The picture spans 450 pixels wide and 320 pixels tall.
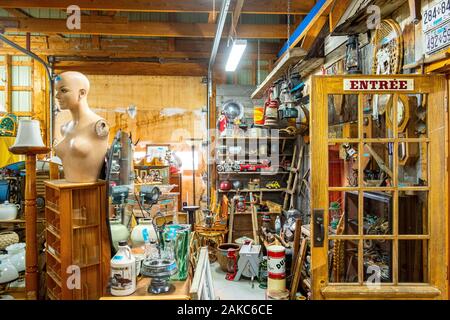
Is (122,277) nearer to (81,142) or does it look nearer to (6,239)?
(81,142)

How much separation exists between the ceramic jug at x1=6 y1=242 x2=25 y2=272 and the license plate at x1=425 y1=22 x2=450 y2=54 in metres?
3.86

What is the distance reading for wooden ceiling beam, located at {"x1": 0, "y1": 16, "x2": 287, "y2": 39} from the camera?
17.1 ft

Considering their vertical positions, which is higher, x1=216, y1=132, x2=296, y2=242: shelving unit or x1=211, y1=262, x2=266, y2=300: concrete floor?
x1=216, y1=132, x2=296, y2=242: shelving unit

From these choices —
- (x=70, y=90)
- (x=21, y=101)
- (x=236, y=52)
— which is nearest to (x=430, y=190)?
(x=70, y=90)

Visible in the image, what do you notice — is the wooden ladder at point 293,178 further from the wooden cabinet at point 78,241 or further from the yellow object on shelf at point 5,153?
the yellow object on shelf at point 5,153

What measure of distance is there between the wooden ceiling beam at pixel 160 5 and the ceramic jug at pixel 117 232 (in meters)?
3.07

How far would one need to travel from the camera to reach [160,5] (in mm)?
4426

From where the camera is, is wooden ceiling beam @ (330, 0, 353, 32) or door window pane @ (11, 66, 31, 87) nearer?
wooden ceiling beam @ (330, 0, 353, 32)

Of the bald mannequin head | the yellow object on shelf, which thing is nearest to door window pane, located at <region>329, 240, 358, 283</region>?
the bald mannequin head

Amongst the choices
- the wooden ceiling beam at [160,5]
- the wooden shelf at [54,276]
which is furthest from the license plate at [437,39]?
the wooden shelf at [54,276]

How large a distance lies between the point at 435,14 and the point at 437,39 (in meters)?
0.18

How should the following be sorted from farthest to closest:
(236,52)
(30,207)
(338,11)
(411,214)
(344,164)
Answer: (236,52), (344,164), (338,11), (30,207), (411,214)

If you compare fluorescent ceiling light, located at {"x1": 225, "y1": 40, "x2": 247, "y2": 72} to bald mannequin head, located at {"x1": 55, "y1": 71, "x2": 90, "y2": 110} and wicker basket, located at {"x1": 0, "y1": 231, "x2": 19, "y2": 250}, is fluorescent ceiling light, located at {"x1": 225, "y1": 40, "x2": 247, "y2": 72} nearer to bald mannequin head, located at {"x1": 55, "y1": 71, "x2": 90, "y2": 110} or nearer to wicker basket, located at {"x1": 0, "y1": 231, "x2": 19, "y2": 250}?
bald mannequin head, located at {"x1": 55, "y1": 71, "x2": 90, "y2": 110}
